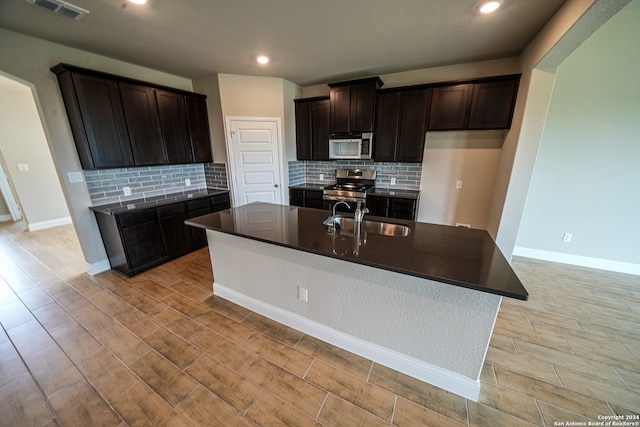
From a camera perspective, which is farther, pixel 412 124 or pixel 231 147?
pixel 231 147

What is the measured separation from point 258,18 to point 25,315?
361 cm

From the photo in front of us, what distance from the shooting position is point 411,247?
1.54 m

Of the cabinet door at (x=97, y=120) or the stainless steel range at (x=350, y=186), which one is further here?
the stainless steel range at (x=350, y=186)

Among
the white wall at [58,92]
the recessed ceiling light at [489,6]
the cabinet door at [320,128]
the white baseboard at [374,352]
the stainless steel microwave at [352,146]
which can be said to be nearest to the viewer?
the white baseboard at [374,352]

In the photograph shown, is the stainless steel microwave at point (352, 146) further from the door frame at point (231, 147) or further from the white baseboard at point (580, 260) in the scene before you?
the white baseboard at point (580, 260)

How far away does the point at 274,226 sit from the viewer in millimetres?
1983

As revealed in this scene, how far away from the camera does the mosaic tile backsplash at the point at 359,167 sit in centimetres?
382

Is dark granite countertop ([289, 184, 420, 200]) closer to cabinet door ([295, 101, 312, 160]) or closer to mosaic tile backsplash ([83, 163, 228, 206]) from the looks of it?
cabinet door ([295, 101, 312, 160])

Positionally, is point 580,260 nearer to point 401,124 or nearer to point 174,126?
point 401,124

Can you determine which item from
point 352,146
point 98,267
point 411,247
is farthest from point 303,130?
point 98,267

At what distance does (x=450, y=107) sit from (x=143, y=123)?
420cm

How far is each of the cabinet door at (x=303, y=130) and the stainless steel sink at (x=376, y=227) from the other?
7.65 feet

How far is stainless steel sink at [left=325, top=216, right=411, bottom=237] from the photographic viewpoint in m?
2.00

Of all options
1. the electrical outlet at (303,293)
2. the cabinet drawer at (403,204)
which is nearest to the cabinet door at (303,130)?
the cabinet drawer at (403,204)
